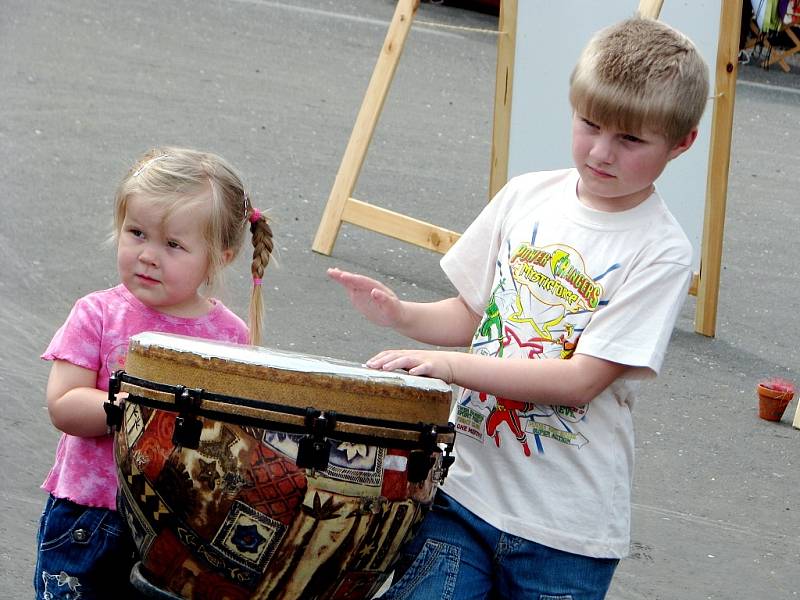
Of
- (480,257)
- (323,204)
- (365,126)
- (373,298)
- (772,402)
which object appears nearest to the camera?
(373,298)

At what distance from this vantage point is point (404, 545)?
228cm

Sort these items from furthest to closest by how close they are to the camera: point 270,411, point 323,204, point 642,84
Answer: point 323,204
point 642,84
point 270,411

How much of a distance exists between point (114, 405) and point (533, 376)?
2.42ft

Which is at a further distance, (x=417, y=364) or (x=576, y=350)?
(x=576, y=350)

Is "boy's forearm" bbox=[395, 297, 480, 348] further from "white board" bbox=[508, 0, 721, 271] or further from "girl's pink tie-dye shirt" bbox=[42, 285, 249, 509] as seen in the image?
"white board" bbox=[508, 0, 721, 271]

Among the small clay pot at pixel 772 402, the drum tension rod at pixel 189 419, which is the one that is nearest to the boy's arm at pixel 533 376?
the drum tension rod at pixel 189 419

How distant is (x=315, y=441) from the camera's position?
2068mm

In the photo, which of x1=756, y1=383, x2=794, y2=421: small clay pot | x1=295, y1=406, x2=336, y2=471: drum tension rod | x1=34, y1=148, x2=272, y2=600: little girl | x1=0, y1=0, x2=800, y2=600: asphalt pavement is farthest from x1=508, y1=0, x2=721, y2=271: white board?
x1=295, y1=406, x2=336, y2=471: drum tension rod

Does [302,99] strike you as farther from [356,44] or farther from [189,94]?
[356,44]

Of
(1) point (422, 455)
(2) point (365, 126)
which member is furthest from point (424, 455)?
(2) point (365, 126)

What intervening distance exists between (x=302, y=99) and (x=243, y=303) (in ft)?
12.9

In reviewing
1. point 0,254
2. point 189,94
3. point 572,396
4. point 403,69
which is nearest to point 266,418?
point 572,396

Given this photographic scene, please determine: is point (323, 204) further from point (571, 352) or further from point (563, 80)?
point (571, 352)

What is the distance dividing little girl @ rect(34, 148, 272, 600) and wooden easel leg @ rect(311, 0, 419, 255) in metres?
3.59
